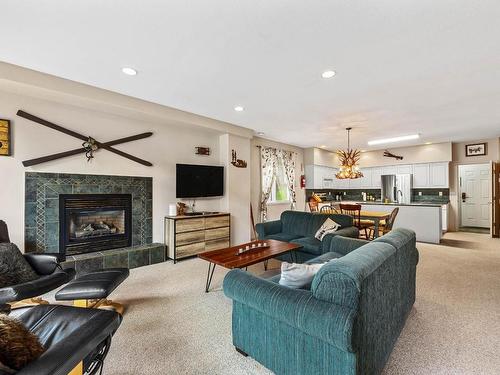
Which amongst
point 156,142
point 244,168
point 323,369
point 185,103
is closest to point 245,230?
point 244,168

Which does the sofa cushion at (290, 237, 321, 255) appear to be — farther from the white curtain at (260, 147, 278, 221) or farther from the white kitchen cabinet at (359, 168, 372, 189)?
the white kitchen cabinet at (359, 168, 372, 189)

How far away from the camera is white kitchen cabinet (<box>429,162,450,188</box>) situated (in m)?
6.74

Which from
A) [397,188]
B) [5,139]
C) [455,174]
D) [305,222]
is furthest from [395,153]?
[5,139]

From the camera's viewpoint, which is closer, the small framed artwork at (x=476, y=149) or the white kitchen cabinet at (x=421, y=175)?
the small framed artwork at (x=476, y=149)

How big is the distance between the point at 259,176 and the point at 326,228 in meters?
2.83

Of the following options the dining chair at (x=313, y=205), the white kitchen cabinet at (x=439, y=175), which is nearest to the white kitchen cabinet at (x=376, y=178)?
the white kitchen cabinet at (x=439, y=175)

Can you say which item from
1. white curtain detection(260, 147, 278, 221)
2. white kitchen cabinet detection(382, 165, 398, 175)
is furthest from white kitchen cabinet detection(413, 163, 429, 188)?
white curtain detection(260, 147, 278, 221)

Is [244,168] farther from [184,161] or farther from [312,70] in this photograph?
[312,70]

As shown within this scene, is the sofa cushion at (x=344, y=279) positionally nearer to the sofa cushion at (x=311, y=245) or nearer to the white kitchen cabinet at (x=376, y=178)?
the sofa cushion at (x=311, y=245)

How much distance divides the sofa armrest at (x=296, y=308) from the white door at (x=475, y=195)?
8.85m

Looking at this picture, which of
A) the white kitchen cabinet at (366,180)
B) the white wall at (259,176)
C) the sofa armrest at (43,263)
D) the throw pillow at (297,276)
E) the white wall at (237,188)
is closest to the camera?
the throw pillow at (297,276)

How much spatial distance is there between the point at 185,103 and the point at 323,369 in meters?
3.71

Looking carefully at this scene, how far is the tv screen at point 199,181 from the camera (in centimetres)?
461

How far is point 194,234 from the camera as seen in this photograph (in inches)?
178
